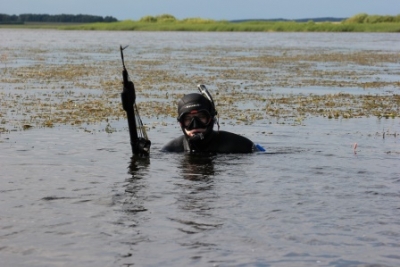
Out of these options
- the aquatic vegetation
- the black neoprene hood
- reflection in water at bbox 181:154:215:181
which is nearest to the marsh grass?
the aquatic vegetation

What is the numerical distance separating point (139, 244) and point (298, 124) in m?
9.70

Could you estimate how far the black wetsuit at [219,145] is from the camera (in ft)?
43.3

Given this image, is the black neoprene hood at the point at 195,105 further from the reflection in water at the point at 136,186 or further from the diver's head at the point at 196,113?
the reflection in water at the point at 136,186

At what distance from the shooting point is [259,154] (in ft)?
44.8

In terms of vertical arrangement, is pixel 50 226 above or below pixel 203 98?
below

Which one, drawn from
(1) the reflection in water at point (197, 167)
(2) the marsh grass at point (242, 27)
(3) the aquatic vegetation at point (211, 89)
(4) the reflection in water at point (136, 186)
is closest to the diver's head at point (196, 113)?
(1) the reflection in water at point (197, 167)

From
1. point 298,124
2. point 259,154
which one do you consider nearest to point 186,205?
point 259,154

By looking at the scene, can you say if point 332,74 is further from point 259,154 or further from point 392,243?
point 392,243

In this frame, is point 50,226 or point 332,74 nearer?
point 50,226

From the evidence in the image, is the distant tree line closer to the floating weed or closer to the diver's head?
the floating weed

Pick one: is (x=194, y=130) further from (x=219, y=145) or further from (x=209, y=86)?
(x=209, y=86)

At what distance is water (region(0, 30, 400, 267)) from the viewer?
796 centimetres

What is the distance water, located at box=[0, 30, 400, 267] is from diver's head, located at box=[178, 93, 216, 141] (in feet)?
1.93

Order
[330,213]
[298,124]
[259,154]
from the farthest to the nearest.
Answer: [298,124]
[259,154]
[330,213]
